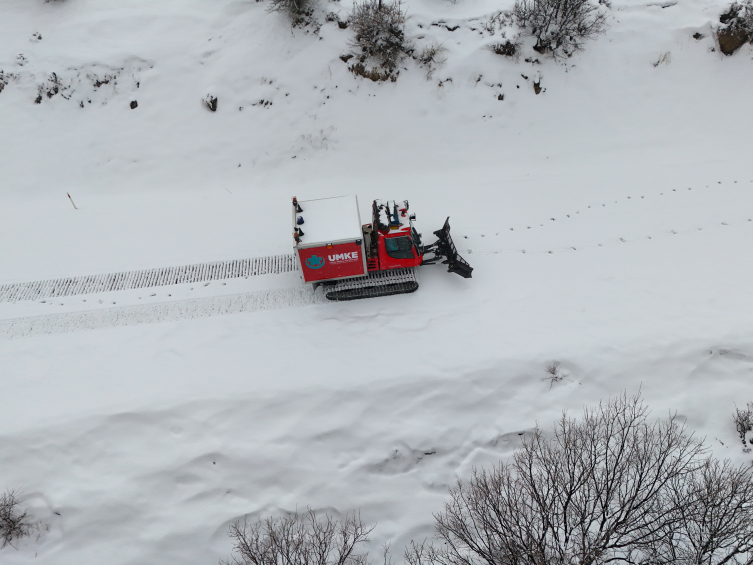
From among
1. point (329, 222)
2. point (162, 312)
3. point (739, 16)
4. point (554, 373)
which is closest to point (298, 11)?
point (329, 222)

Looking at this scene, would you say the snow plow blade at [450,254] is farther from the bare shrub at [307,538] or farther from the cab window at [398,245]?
the bare shrub at [307,538]

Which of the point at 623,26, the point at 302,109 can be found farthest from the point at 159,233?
the point at 623,26

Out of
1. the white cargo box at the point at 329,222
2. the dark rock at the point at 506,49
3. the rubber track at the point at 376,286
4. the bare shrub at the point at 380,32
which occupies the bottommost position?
the rubber track at the point at 376,286

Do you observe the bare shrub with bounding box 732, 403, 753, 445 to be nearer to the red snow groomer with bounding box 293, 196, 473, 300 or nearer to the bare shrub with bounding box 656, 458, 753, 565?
the bare shrub with bounding box 656, 458, 753, 565

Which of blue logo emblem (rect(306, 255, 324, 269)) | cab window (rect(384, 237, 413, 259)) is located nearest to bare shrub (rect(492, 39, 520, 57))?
cab window (rect(384, 237, 413, 259))

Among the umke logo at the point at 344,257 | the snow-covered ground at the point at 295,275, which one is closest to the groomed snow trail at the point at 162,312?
the snow-covered ground at the point at 295,275

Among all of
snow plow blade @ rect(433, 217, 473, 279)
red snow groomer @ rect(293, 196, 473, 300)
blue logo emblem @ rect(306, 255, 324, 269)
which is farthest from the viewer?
snow plow blade @ rect(433, 217, 473, 279)

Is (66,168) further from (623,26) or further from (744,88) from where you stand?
(744,88)
